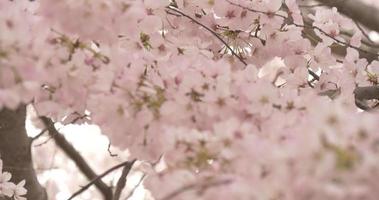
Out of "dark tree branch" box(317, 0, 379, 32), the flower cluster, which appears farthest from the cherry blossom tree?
"dark tree branch" box(317, 0, 379, 32)

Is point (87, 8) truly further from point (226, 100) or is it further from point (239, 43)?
point (239, 43)

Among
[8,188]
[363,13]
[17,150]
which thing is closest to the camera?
[8,188]

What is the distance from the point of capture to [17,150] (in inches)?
57.6

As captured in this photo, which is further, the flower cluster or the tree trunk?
the tree trunk

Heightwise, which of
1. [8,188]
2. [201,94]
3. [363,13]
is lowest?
[363,13]

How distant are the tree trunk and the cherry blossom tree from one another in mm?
298

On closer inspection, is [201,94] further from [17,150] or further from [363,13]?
[363,13]

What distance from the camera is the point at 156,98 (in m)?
0.83

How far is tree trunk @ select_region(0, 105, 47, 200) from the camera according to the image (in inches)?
56.2

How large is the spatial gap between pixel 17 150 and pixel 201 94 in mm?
732

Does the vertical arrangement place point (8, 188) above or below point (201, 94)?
below

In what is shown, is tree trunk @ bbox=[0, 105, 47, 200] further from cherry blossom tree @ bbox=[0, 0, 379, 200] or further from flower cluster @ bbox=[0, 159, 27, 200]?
cherry blossom tree @ bbox=[0, 0, 379, 200]

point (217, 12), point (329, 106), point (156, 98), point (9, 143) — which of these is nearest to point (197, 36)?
point (217, 12)

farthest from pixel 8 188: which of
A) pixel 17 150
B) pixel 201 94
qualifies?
pixel 201 94
